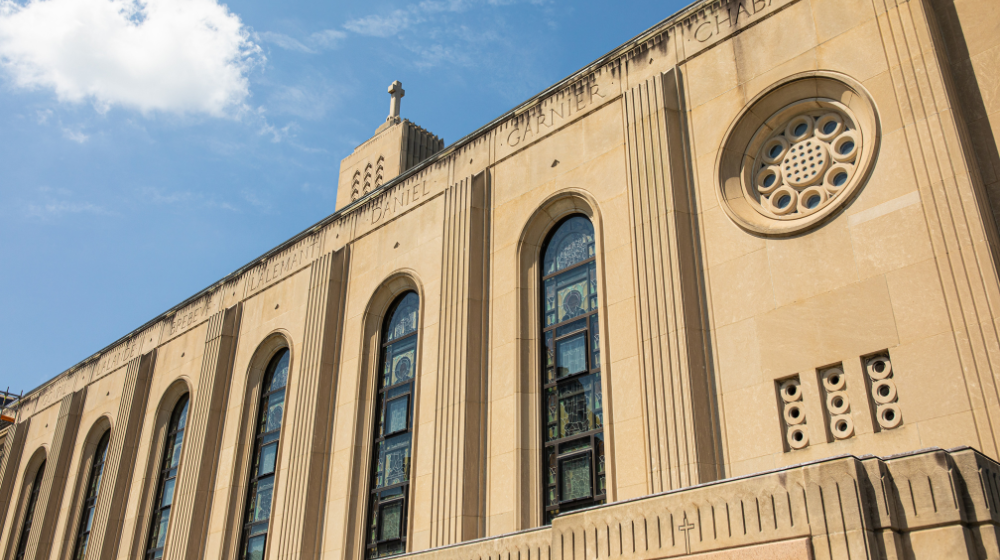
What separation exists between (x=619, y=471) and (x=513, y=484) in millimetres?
2567

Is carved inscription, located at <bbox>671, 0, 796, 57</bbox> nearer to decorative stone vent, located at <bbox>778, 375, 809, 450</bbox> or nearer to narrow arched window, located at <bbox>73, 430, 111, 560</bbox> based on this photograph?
decorative stone vent, located at <bbox>778, 375, 809, 450</bbox>

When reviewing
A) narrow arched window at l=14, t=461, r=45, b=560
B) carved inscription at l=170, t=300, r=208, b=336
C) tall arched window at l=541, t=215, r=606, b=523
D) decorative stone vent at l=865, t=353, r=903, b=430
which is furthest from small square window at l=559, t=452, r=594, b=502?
narrow arched window at l=14, t=461, r=45, b=560

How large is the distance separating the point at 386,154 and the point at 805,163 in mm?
18956

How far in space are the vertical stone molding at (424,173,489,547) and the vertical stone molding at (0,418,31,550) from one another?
24.6 metres

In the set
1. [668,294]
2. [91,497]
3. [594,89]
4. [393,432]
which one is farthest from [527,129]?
[91,497]

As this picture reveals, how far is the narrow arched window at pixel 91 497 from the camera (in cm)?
2956

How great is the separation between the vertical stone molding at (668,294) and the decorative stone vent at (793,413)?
112 cm

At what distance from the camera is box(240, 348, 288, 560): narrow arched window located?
22.6m

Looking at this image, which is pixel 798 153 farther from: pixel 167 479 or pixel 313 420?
pixel 167 479

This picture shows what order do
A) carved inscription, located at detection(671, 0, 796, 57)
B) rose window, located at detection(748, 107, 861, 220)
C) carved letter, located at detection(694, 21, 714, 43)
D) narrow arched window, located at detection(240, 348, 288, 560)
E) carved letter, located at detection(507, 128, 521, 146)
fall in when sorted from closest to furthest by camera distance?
rose window, located at detection(748, 107, 861, 220), carved inscription, located at detection(671, 0, 796, 57), carved letter, located at detection(694, 21, 714, 43), carved letter, located at detection(507, 128, 521, 146), narrow arched window, located at detection(240, 348, 288, 560)

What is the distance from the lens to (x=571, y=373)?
16516mm

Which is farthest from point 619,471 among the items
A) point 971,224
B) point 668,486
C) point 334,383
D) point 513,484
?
point 334,383

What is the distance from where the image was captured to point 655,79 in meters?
16.2

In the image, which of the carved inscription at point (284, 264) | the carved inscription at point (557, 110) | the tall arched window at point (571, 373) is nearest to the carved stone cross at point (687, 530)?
the tall arched window at point (571, 373)
